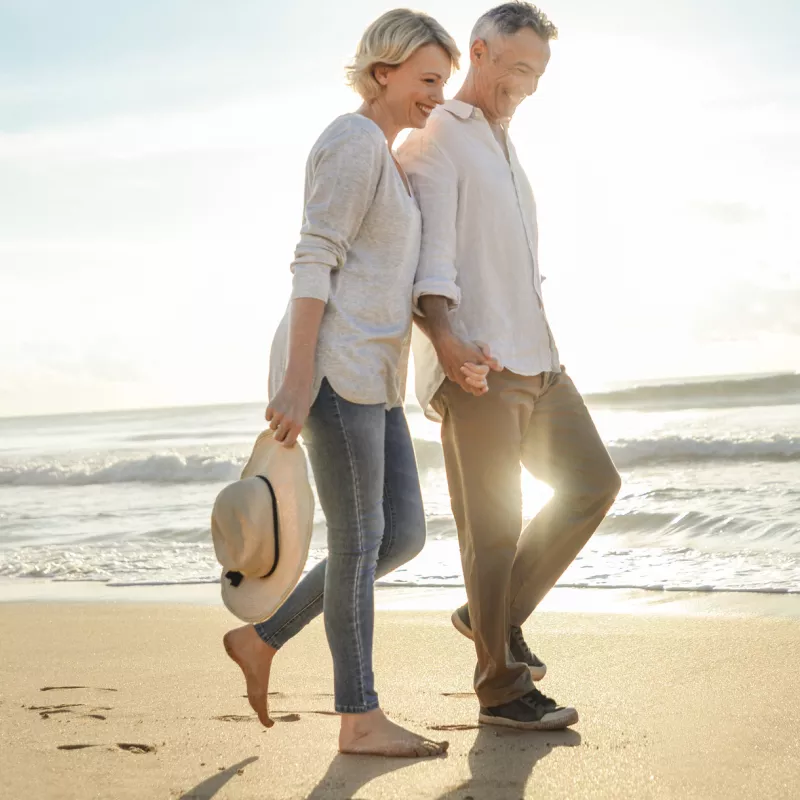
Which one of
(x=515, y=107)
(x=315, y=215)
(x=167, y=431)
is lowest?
(x=167, y=431)

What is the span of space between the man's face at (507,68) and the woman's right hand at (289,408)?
103 centimetres

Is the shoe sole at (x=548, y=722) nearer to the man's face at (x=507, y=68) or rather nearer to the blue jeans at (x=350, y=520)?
the blue jeans at (x=350, y=520)

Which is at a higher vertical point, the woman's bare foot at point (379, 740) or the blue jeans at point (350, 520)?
the blue jeans at point (350, 520)

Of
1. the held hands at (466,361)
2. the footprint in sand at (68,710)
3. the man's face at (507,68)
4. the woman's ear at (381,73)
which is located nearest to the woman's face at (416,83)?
the woman's ear at (381,73)

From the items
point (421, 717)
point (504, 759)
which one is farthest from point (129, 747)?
point (504, 759)

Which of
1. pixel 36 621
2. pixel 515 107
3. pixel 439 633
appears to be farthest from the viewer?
pixel 36 621

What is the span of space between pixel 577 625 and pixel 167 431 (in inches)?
955

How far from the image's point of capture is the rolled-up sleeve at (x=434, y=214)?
8.20 ft

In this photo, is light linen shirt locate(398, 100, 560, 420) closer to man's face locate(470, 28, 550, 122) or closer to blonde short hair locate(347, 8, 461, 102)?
man's face locate(470, 28, 550, 122)

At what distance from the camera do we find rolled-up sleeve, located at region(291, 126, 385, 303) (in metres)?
2.29

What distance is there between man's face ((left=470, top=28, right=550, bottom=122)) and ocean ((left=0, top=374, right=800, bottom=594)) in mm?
2796

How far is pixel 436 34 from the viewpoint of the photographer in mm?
2410

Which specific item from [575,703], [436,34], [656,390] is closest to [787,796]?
[575,703]

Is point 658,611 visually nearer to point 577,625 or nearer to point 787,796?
point 577,625
